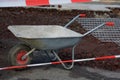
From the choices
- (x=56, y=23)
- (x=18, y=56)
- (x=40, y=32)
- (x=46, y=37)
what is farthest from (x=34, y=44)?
(x=56, y=23)

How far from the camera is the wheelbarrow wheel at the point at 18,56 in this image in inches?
260

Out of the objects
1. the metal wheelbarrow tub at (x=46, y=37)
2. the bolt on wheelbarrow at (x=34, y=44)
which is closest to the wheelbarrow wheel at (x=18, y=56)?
the bolt on wheelbarrow at (x=34, y=44)

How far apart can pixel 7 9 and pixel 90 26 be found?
309 centimetres

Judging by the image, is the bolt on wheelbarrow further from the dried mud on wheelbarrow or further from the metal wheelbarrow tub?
the dried mud on wheelbarrow

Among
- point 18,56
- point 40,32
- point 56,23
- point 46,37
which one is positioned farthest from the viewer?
point 56,23

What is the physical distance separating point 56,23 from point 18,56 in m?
3.23

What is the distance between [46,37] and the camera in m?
6.39

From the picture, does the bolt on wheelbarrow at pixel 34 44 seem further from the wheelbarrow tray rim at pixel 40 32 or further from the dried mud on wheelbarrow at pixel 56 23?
the dried mud on wheelbarrow at pixel 56 23

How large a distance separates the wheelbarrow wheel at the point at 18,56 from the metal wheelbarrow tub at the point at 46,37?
0.63 feet

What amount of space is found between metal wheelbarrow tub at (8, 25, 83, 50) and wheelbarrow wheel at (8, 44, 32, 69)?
19 cm

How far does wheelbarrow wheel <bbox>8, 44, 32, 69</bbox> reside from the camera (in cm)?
661

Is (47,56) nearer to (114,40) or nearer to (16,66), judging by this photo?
(16,66)

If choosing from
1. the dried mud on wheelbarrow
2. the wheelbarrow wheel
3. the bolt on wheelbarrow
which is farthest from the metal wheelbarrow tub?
the dried mud on wheelbarrow

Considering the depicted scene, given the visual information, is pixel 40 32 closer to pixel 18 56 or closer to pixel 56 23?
pixel 18 56
